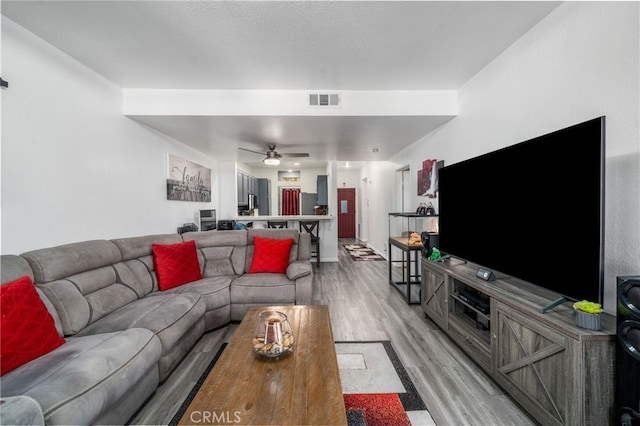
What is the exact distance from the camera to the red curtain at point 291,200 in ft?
26.4

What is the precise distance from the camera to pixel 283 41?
1.97 meters

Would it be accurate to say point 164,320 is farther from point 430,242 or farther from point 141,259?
point 430,242

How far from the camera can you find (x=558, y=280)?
140cm

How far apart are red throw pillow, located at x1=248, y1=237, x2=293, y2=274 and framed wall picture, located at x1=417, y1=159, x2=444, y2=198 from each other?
2.06 m

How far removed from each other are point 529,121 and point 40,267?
3.65 m

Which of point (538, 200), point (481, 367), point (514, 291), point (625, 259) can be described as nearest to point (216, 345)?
point (481, 367)

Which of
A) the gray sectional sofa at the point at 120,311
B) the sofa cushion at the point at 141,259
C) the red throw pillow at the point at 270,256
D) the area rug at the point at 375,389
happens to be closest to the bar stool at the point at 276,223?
the gray sectional sofa at the point at 120,311

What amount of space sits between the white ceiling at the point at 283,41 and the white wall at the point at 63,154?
194 millimetres

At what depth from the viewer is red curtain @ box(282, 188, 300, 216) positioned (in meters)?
8.04

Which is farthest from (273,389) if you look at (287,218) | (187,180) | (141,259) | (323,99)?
(287,218)

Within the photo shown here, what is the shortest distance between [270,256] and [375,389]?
181cm

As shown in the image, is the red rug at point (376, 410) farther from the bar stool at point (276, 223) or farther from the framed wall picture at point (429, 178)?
the bar stool at point (276, 223)

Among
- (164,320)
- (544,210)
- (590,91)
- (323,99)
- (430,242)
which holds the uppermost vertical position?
(323,99)

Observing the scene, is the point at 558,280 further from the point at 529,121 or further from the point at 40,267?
the point at 40,267
